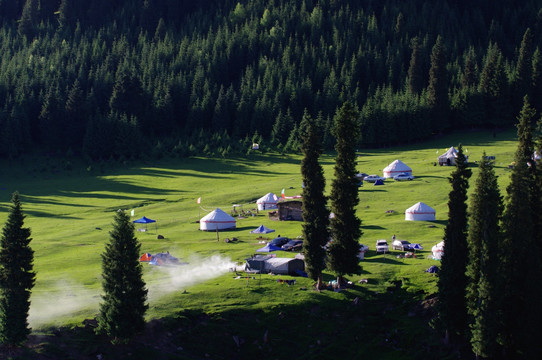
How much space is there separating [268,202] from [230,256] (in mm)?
28269

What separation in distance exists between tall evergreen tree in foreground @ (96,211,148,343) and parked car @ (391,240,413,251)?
32.0m

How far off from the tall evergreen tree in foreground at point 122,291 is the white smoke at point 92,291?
15.5 feet

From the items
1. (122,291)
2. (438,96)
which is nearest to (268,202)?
(122,291)

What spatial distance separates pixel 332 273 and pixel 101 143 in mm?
102864

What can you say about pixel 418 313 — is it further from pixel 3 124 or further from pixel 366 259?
pixel 3 124

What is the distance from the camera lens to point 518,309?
54750 mm

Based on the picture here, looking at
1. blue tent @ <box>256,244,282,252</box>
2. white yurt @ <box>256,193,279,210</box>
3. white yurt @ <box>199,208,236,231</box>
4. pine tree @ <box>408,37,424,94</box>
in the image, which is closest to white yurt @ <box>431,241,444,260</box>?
blue tent @ <box>256,244,282,252</box>

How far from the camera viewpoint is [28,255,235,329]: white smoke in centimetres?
6012

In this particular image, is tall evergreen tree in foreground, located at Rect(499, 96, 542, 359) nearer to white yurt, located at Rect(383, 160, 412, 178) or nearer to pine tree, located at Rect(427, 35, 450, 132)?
white yurt, located at Rect(383, 160, 412, 178)

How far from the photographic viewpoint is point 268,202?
4173 inches

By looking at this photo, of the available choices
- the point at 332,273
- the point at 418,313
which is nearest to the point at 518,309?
the point at 418,313

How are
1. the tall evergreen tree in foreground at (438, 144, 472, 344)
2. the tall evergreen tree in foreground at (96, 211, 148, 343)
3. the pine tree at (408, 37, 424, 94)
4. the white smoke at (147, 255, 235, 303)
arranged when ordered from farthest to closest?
the pine tree at (408, 37, 424, 94), the white smoke at (147, 255, 235, 303), the tall evergreen tree in foreground at (438, 144, 472, 344), the tall evergreen tree in foreground at (96, 211, 148, 343)

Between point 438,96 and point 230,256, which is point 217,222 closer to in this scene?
point 230,256

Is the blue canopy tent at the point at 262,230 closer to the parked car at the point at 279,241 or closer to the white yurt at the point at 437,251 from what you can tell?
the parked car at the point at 279,241
